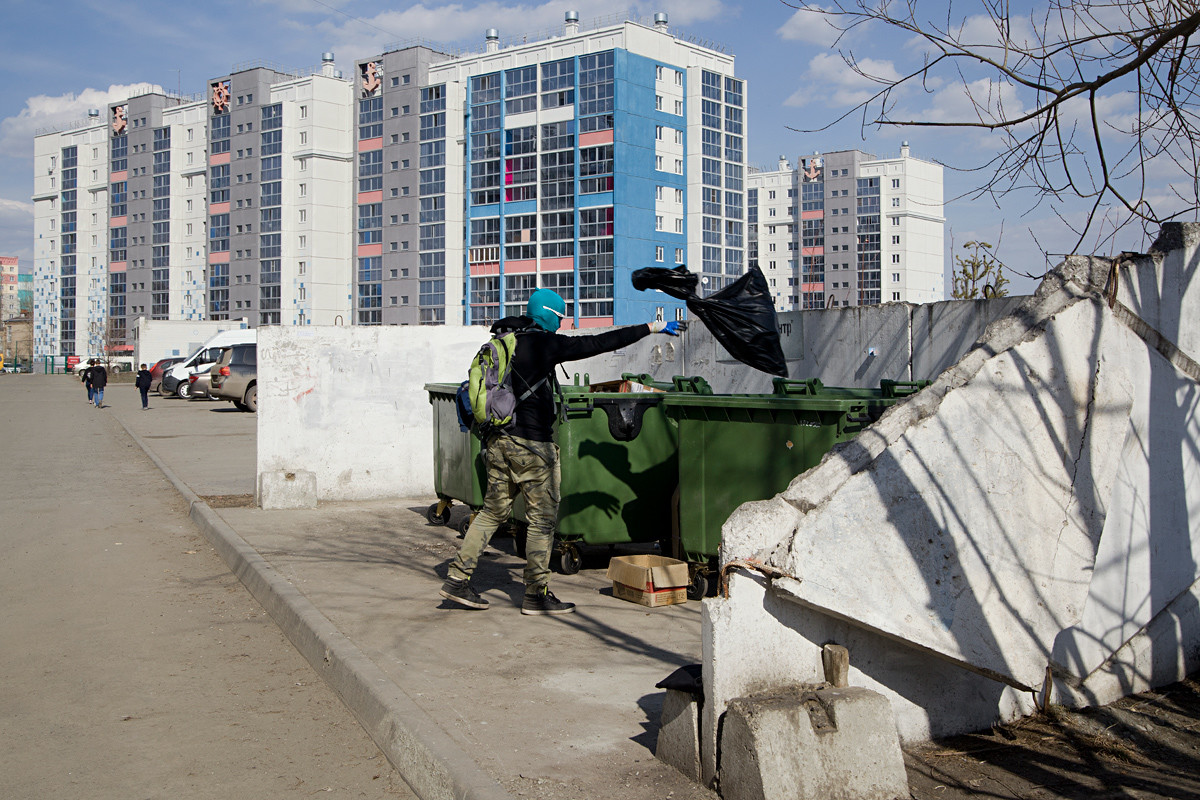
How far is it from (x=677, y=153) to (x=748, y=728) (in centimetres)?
8127

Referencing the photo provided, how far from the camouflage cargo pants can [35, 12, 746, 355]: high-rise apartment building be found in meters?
69.5

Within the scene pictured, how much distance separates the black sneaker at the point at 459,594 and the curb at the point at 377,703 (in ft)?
2.51

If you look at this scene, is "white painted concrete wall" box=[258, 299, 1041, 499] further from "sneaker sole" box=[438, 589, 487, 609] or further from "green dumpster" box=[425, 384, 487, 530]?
"sneaker sole" box=[438, 589, 487, 609]

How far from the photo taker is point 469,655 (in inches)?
213

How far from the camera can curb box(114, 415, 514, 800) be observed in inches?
147

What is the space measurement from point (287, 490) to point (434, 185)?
83.0 m

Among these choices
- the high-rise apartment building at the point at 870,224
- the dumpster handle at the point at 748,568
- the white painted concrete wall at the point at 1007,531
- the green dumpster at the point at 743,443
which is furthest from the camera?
the high-rise apartment building at the point at 870,224

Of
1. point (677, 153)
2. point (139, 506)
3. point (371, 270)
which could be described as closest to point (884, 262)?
point (677, 153)

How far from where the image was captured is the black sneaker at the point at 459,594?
20.7ft

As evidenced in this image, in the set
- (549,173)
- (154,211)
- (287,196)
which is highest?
(154,211)

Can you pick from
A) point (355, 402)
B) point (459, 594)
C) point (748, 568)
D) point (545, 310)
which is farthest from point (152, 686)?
point (355, 402)

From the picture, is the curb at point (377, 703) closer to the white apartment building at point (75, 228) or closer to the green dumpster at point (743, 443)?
the green dumpster at point (743, 443)

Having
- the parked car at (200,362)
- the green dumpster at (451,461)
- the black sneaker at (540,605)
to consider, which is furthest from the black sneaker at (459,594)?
the parked car at (200,362)

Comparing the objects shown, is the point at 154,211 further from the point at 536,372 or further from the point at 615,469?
the point at 536,372
